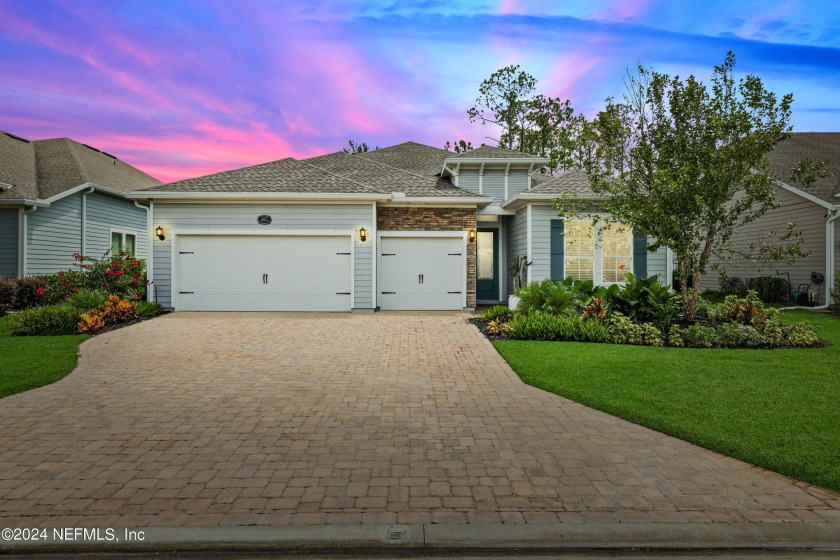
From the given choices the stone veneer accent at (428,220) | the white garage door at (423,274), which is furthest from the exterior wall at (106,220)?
the white garage door at (423,274)

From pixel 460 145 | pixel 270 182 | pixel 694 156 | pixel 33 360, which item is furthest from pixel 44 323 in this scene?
pixel 460 145

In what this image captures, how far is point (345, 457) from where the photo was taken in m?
3.89

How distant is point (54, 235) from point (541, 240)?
14.9 metres

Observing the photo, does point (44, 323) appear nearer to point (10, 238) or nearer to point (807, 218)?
point (10, 238)

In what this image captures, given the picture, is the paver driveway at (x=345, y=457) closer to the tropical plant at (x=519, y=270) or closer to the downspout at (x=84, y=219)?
the tropical plant at (x=519, y=270)

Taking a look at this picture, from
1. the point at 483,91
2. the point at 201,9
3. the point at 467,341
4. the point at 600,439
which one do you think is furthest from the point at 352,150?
the point at 600,439

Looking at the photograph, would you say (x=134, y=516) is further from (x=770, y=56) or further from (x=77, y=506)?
(x=770, y=56)

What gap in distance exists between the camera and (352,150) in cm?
4197

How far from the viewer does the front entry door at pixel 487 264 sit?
1620 centimetres

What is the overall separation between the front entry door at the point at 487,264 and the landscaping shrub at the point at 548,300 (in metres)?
5.21

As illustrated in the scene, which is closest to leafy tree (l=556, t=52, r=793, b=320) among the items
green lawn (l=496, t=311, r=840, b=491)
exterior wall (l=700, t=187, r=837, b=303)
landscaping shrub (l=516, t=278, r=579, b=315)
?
landscaping shrub (l=516, t=278, r=579, b=315)

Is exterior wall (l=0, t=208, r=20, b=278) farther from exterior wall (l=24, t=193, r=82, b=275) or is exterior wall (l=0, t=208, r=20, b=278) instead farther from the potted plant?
the potted plant

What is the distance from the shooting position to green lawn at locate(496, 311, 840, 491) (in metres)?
4.04

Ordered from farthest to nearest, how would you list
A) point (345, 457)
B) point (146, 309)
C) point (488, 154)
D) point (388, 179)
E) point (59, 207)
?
point (488, 154), point (59, 207), point (388, 179), point (146, 309), point (345, 457)
